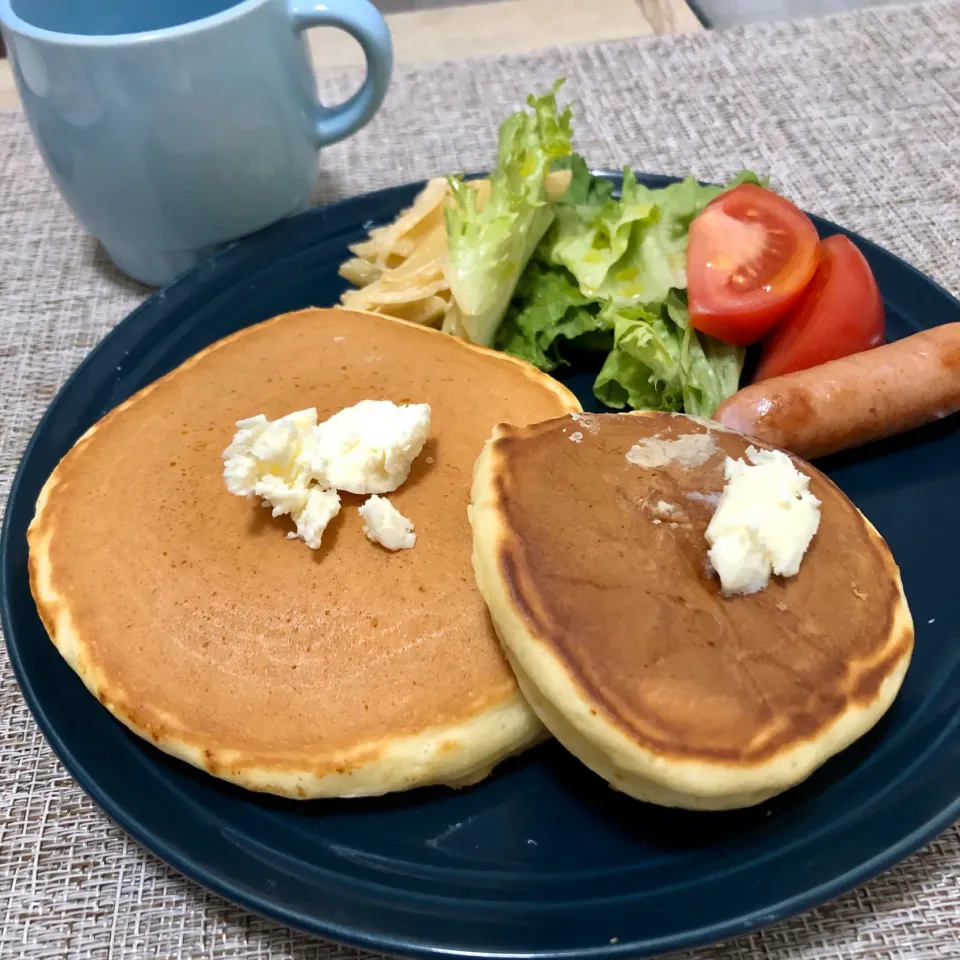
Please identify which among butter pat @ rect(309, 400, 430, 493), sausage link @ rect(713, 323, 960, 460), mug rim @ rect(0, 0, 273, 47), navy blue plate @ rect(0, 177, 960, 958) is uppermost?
mug rim @ rect(0, 0, 273, 47)

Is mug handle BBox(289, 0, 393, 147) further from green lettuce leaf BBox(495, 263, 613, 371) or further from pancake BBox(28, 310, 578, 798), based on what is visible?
pancake BBox(28, 310, 578, 798)

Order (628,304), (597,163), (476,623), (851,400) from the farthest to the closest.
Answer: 1. (597,163)
2. (628,304)
3. (851,400)
4. (476,623)

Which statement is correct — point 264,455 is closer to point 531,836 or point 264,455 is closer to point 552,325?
point 531,836

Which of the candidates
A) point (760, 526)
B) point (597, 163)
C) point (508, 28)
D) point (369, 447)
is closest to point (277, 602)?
point (369, 447)

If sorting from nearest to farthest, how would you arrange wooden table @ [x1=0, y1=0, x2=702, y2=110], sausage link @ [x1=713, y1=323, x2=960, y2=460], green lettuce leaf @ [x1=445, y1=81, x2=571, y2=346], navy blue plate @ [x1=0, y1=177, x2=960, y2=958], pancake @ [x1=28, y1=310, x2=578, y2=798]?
navy blue plate @ [x1=0, y1=177, x2=960, y2=958] < pancake @ [x1=28, y1=310, x2=578, y2=798] < sausage link @ [x1=713, y1=323, x2=960, y2=460] < green lettuce leaf @ [x1=445, y1=81, x2=571, y2=346] < wooden table @ [x1=0, y1=0, x2=702, y2=110]

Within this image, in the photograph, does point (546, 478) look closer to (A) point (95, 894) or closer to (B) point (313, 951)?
(B) point (313, 951)

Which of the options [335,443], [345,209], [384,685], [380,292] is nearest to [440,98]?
A: [345,209]

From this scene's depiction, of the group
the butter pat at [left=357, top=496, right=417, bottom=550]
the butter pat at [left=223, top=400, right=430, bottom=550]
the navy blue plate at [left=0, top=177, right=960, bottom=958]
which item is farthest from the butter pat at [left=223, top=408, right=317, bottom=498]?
the navy blue plate at [left=0, top=177, right=960, bottom=958]
